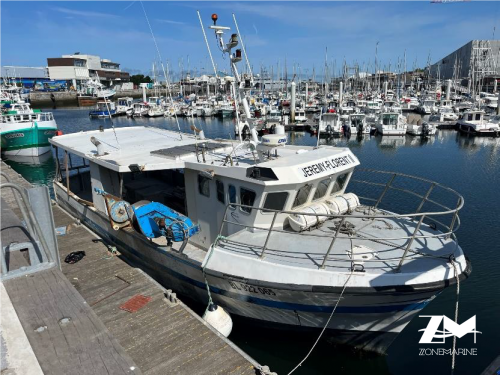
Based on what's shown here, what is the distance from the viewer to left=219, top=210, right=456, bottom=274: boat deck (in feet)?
26.2

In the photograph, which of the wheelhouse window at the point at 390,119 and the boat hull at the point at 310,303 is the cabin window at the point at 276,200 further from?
the wheelhouse window at the point at 390,119

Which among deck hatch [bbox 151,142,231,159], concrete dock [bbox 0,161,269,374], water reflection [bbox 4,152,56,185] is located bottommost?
water reflection [bbox 4,152,56,185]

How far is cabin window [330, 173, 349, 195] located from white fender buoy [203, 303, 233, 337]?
4.57 meters

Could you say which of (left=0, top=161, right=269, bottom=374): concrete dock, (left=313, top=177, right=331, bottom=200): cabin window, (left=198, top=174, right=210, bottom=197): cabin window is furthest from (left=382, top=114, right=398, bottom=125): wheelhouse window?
(left=0, top=161, right=269, bottom=374): concrete dock

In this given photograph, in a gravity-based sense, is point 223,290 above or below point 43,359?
below

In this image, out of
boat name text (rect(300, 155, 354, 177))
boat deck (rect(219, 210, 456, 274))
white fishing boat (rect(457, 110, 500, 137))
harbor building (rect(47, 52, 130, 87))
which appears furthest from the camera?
harbor building (rect(47, 52, 130, 87))

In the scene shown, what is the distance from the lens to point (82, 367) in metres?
2.99

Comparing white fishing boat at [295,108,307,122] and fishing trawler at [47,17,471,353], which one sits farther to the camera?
white fishing boat at [295,108,307,122]

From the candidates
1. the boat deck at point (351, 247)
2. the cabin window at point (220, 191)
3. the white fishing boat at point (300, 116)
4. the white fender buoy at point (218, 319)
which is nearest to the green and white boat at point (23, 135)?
the cabin window at point (220, 191)

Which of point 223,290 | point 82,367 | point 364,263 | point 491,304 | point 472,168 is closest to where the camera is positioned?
point 82,367

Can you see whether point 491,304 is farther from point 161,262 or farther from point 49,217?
point 49,217

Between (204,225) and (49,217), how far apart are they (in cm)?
648

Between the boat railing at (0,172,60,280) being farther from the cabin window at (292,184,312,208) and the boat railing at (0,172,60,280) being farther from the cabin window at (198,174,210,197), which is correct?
the cabin window at (292,184,312,208)

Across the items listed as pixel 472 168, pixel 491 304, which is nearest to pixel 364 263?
pixel 491 304
